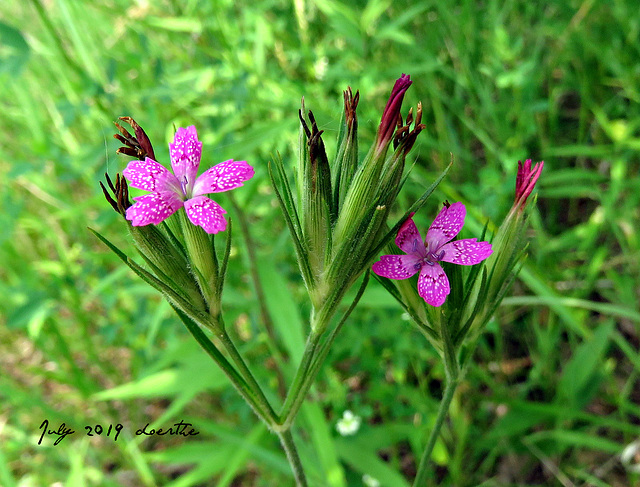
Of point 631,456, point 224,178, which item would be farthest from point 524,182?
point 631,456

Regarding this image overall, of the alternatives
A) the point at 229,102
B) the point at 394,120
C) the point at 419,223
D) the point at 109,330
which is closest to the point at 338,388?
the point at 419,223

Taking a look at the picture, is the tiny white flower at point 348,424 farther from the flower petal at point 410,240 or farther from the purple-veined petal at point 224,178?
the purple-veined petal at point 224,178

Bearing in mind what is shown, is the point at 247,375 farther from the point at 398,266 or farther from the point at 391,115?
the point at 391,115

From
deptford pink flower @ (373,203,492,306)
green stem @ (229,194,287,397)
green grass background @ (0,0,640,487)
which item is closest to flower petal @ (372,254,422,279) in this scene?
deptford pink flower @ (373,203,492,306)

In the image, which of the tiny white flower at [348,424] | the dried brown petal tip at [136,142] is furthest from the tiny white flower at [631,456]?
the dried brown petal tip at [136,142]

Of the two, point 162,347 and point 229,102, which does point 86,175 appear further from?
point 162,347

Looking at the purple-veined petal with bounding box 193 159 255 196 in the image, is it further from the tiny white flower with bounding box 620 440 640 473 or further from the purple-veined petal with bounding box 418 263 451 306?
the tiny white flower with bounding box 620 440 640 473
